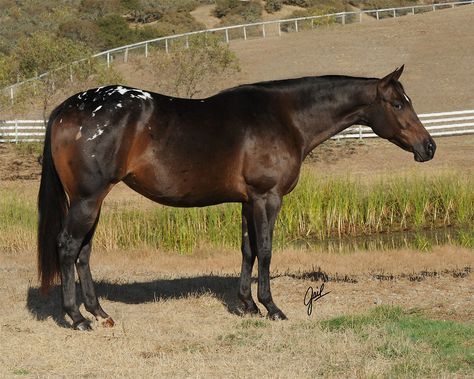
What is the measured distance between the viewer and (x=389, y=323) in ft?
27.9

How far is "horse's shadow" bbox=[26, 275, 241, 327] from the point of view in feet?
32.2

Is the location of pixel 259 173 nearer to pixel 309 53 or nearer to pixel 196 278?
pixel 196 278

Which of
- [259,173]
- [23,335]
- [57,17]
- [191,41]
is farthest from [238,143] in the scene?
[57,17]

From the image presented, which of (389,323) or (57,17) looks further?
(57,17)

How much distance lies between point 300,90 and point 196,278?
3295mm

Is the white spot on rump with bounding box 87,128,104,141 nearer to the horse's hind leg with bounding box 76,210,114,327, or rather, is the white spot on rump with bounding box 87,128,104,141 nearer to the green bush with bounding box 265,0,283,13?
the horse's hind leg with bounding box 76,210,114,327

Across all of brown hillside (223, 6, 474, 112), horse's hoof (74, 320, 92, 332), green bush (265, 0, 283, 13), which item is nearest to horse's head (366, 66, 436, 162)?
horse's hoof (74, 320, 92, 332)

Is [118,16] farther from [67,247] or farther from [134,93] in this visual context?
[67,247]

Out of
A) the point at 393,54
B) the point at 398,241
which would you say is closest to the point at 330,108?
the point at 398,241

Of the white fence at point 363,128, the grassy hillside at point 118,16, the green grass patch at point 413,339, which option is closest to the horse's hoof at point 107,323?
the green grass patch at point 413,339

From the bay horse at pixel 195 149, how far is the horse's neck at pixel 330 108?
1 cm

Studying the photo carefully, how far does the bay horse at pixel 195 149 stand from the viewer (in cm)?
860

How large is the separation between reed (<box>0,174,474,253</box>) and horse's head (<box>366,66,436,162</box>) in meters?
6.33

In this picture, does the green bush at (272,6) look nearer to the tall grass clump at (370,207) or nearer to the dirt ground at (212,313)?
the tall grass clump at (370,207)
